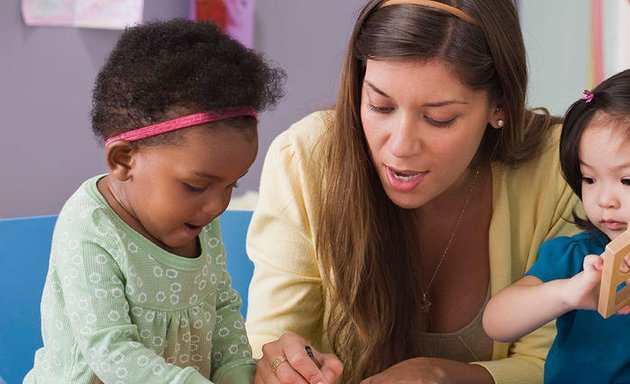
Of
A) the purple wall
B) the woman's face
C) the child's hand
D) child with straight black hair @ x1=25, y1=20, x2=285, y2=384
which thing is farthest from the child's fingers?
the purple wall

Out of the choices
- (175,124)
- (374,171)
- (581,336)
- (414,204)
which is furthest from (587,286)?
(175,124)

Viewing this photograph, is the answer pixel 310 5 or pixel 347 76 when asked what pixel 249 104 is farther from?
pixel 310 5

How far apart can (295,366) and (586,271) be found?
37cm

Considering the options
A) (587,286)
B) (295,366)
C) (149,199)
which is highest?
(149,199)

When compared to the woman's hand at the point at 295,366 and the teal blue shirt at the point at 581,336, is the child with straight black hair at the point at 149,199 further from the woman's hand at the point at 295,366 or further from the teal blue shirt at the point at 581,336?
the teal blue shirt at the point at 581,336

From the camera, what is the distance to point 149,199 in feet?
3.48

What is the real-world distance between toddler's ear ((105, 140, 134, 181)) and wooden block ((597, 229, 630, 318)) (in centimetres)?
54

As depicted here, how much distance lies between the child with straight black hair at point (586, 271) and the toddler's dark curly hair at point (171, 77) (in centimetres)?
45

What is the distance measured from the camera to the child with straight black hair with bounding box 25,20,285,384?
1.03 meters

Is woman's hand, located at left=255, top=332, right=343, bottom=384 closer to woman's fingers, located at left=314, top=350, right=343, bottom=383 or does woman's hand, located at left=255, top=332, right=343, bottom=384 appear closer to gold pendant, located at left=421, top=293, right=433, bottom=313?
woman's fingers, located at left=314, top=350, right=343, bottom=383

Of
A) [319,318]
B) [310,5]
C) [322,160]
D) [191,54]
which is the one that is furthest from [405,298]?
[310,5]

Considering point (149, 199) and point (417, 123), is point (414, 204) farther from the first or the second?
point (149, 199)

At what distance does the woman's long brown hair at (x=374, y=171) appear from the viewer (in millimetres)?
1335

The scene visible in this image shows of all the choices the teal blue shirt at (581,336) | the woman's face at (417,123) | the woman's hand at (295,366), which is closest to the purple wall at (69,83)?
the woman's face at (417,123)
